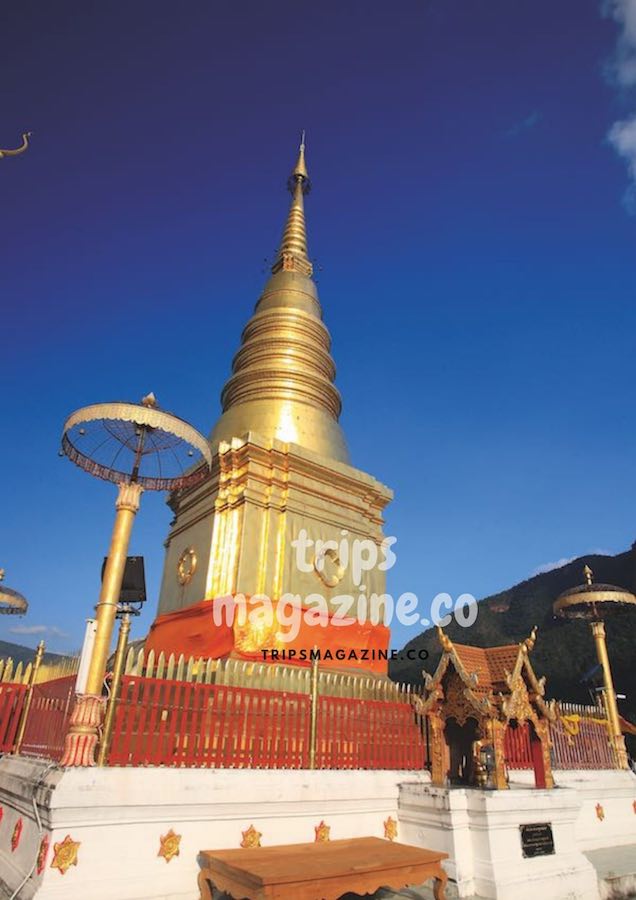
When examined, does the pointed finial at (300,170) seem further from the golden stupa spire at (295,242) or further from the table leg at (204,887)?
the table leg at (204,887)

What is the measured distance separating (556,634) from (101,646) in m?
49.9

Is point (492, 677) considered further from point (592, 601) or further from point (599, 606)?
point (599, 606)

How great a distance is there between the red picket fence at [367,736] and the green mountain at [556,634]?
1011 cm

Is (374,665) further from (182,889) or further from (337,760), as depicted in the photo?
(182,889)

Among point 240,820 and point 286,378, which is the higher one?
point 286,378

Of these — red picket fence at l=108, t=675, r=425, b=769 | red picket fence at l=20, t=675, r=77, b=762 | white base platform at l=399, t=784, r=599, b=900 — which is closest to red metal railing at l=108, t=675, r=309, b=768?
red picket fence at l=108, t=675, r=425, b=769

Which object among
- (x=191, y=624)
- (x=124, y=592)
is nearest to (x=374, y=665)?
(x=191, y=624)

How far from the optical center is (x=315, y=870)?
5312 millimetres

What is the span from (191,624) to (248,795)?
19.6 feet

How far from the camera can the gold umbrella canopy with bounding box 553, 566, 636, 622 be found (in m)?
15.3

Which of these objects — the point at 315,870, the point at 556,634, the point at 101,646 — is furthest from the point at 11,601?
the point at 556,634

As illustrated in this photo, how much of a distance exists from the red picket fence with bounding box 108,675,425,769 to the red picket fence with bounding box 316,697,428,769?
13 millimetres

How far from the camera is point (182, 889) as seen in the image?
5.98m

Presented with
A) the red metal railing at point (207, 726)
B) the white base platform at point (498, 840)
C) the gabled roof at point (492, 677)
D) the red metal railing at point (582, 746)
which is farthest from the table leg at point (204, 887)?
the red metal railing at point (582, 746)
